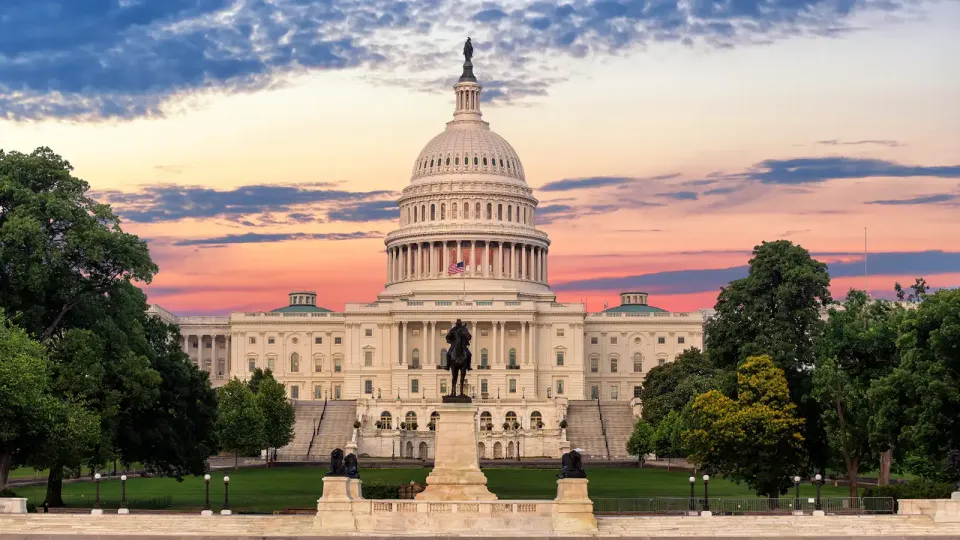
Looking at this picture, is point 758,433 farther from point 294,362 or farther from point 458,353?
point 294,362

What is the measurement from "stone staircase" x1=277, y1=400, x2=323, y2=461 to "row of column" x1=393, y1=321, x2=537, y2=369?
2084 centimetres

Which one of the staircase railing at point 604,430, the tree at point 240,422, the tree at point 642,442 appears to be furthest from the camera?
the staircase railing at point 604,430

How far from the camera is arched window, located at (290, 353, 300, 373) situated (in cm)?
19162

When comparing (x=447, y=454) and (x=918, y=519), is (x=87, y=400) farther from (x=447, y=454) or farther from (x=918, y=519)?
(x=918, y=519)

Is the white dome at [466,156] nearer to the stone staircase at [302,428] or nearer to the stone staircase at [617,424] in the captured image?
the stone staircase at [302,428]

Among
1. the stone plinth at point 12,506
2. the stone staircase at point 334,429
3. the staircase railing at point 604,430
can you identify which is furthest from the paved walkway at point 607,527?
the staircase railing at point 604,430

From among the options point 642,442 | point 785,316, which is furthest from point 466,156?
point 785,316

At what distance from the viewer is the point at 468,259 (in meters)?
192

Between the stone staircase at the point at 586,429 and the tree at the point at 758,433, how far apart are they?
195 feet

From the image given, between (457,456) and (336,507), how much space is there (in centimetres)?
511

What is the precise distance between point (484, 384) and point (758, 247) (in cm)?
9438

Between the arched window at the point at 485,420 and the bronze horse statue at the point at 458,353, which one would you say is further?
the arched window at the point at 485,420

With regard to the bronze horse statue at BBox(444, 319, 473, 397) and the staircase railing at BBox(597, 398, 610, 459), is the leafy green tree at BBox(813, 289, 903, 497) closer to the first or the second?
the bronze horse statue at BBox(444, 319, 473, 397)

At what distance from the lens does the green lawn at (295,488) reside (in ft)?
241
